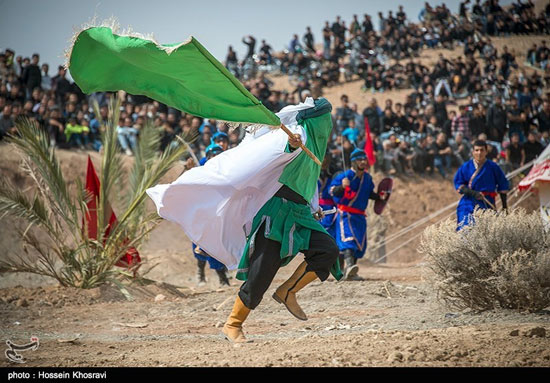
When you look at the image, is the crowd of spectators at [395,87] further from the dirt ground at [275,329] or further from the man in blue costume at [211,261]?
the dirt ground at [275,329]

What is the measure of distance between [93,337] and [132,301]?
2157 mm

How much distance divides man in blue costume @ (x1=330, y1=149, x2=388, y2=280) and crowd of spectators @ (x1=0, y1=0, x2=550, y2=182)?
1447 mm

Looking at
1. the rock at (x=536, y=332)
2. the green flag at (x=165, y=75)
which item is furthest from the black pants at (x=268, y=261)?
the rock at (x=536, y=332)

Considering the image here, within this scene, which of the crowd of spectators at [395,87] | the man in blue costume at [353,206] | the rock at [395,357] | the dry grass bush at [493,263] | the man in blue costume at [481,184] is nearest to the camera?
the rock at [395,357]

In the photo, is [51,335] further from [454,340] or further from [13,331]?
[454,340]

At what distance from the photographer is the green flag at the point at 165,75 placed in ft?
17.0

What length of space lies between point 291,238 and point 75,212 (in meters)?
4.86

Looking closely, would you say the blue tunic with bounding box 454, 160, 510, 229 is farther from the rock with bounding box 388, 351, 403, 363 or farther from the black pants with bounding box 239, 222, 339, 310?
the rock with bounding box 388, 351, 403, 363

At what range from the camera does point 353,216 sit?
10.3 m

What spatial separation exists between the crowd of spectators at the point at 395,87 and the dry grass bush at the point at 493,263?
4.59 m

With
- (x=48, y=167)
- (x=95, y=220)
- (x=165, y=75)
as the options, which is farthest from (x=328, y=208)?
(x=165, y=75)

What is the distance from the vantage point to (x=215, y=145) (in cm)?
982

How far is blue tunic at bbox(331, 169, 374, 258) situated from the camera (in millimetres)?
10117

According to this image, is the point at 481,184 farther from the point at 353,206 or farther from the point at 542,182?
the point at 542,182
